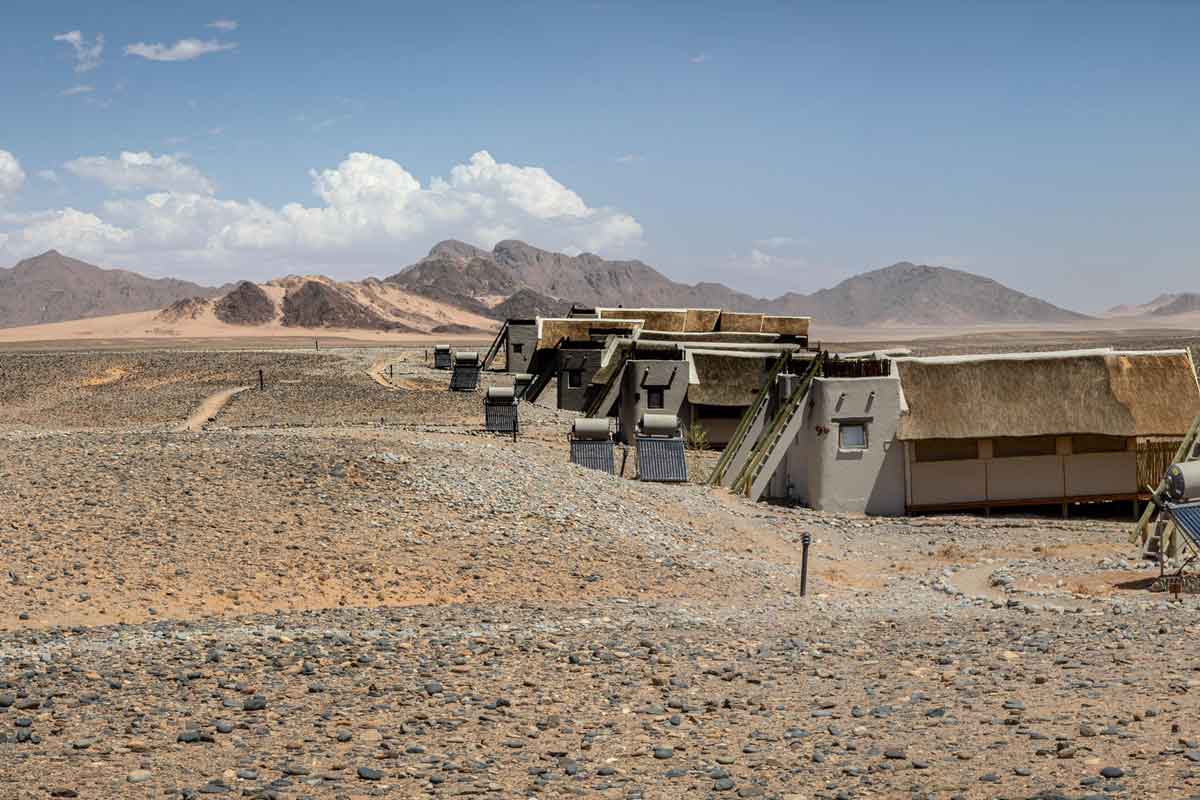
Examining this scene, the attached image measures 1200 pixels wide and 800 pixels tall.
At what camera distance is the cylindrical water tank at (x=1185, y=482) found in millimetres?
21781

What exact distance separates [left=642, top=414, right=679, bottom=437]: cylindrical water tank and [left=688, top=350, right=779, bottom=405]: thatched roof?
7.56 meters

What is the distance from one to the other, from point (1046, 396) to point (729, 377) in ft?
41.2

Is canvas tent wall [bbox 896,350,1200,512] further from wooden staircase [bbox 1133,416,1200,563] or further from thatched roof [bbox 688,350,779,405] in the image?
thatched roof [bbox 688,350,779,405]

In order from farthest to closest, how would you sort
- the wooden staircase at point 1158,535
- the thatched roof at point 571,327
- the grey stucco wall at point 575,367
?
the thatched roof at point 571,327
the grey stucco wall at point 575,367
the wooden staircase at point 1158,535

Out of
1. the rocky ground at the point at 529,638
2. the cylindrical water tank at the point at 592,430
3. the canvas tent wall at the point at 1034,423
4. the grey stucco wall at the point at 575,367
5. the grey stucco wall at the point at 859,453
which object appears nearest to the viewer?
the rocky ground at the point at 529,638

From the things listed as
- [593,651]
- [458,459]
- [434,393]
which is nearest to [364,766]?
[593,651]

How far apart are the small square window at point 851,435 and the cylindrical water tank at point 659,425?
16.4 feet

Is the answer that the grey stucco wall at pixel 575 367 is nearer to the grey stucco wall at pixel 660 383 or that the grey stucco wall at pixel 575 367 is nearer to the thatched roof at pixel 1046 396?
the grey stucco wall at pixel 660 383

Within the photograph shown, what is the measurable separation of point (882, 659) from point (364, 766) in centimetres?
683

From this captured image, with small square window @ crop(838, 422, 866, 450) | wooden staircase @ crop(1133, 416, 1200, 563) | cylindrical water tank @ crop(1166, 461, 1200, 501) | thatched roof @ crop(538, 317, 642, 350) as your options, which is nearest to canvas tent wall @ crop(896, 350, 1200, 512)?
small square window @ crop(838, 422, 866, 450)

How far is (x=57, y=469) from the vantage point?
2398cm

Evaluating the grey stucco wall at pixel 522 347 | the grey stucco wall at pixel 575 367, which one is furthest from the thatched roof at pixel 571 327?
the grey stucco wall at pixel 522 347

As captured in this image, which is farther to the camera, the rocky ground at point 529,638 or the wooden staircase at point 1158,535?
the wooden staircase at point 1158,535

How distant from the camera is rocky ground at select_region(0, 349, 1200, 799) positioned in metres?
10.7
